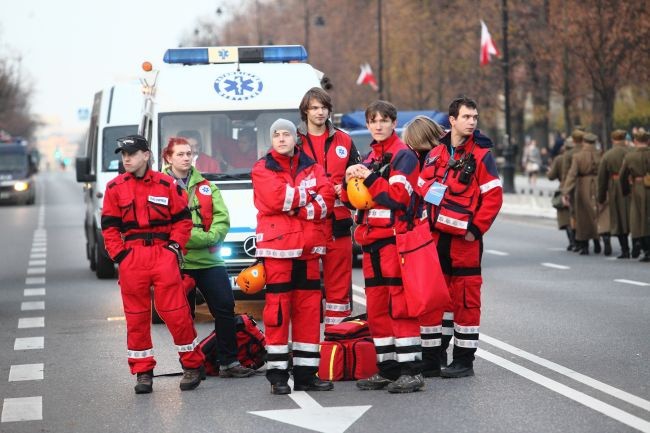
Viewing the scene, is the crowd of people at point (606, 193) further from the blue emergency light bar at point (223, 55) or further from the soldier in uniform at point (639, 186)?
the blue emergency light bar at point (223, 55)

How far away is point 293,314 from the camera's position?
9266mm

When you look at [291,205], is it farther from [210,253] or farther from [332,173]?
[210,253]

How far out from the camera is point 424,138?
9.77 meters

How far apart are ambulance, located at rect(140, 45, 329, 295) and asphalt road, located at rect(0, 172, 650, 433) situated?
1686mm

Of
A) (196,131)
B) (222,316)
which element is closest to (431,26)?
(196,131)

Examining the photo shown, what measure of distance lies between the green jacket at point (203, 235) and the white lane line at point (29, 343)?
102 inches

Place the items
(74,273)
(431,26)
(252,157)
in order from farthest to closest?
1. (431,26)
2. (74,273)
3. (252,157)

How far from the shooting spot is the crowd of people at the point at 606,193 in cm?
1950

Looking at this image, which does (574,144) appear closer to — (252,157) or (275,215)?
(252,157)

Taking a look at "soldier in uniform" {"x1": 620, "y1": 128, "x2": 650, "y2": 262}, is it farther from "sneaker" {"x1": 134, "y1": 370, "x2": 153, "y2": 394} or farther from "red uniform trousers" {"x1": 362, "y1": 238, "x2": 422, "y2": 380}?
"sneaker" {"x1": 134, "y1": 370, "x2": 153, "y2": 394}

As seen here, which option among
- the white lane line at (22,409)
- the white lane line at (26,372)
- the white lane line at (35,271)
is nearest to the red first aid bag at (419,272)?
the white lane line at (22,409)

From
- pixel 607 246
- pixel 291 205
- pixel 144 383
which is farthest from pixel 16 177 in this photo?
pixel 291 205

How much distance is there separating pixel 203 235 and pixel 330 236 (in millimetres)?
1030

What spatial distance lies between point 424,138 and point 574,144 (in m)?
12.1
